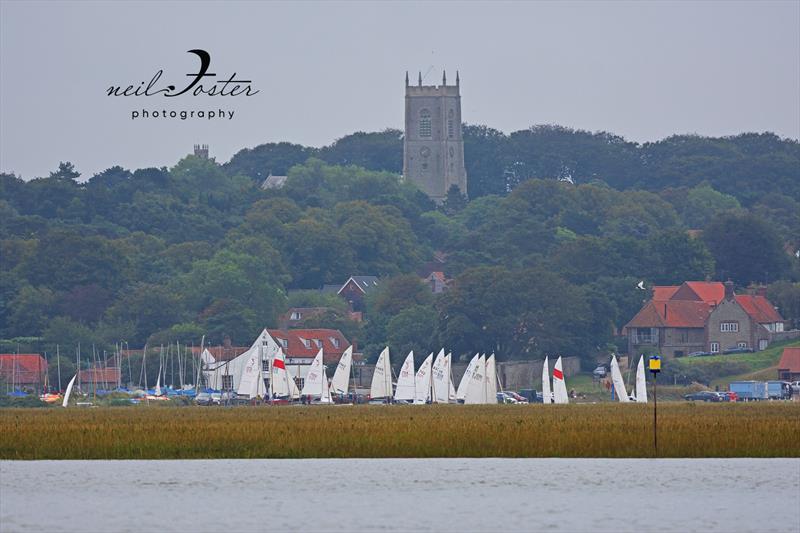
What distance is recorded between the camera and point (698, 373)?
170625 mm

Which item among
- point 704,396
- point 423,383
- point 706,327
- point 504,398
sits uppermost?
point 706,327

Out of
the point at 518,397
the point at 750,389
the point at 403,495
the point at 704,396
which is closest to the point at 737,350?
the point at 750,389

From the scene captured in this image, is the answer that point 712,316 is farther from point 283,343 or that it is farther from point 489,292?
point 283,343

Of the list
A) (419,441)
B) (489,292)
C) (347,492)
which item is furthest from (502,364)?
(347,492)

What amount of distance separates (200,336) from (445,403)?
59.0 m

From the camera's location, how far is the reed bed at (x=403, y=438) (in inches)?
2862

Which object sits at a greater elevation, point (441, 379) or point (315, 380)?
point (315, 380)

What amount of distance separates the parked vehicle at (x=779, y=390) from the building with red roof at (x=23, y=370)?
54.1m

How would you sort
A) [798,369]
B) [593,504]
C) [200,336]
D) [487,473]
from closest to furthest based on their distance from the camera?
[593,504] < [487,473] < [798,369] < [200,336]

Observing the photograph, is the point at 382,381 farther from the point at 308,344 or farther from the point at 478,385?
the point at 308,344

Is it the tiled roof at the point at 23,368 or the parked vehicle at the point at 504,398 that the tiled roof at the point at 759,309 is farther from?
the tiled roof at the point at 23,368

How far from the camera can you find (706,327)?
192m

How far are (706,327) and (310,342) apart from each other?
33617mm

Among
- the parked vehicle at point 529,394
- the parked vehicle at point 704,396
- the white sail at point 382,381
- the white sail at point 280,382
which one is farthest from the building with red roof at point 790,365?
the white sail at point 280,382
